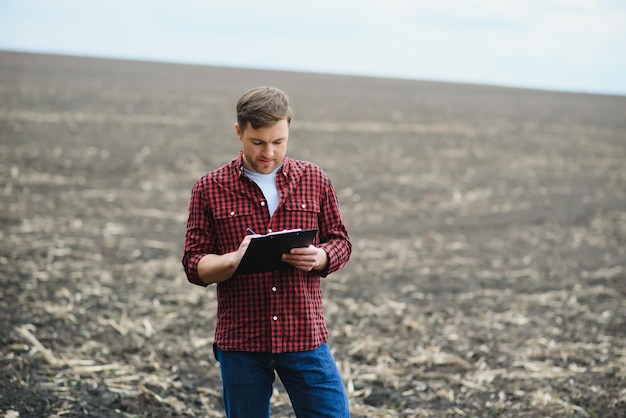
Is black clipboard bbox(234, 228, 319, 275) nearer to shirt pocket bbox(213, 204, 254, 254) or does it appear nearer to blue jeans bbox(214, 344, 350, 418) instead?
shirt pocket bbox(213, 204, 254, 254)

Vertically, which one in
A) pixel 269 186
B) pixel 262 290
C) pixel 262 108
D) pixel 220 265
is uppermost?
pixel 262 108

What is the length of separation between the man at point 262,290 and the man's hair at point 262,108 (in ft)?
0.16

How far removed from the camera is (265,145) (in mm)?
2859

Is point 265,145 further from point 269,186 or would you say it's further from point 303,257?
point 303,257

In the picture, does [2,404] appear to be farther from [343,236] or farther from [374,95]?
[374,95]

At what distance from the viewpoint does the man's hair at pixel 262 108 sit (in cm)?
278

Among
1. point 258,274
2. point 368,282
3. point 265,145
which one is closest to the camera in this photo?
point 265,145

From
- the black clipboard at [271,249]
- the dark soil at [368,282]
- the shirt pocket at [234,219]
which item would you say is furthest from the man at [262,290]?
the dark soil at [368,282]

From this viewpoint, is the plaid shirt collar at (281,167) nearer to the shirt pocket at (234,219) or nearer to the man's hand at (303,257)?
the shirt pocket at (234,219)

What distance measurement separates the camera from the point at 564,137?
1008 inches

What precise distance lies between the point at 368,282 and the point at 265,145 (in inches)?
214

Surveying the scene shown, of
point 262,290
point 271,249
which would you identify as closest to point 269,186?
point 271,249

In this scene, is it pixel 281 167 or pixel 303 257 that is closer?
pixel 303 257

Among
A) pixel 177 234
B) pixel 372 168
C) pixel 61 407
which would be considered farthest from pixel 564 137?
pixel 61 407
